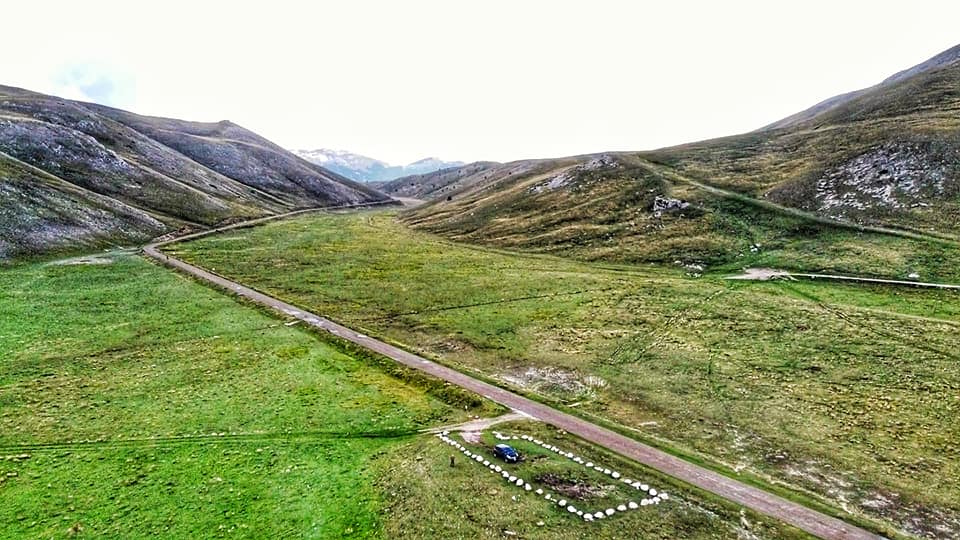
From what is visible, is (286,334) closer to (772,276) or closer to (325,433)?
(325,433)

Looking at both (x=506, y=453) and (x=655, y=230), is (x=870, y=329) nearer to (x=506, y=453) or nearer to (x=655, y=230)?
(x=506, y=453)

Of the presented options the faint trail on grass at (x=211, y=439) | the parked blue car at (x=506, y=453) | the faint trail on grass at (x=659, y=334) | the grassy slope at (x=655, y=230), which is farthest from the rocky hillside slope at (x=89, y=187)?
the faint trail on grass at (x=659, y=334)

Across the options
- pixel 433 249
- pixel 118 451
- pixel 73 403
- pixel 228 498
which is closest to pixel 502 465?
pixel 228 498

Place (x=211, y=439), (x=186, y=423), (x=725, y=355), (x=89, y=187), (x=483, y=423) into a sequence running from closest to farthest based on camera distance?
(x=211, y=439) < (x=483, y=423) < (x=186, y=423) < (x=725, y=355) < (x=89, y=187)

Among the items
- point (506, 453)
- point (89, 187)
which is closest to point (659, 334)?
point (506, 453)

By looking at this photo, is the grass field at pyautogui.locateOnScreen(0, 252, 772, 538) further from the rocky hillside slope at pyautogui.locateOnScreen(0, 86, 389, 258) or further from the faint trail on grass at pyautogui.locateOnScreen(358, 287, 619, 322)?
the rocky hillside slope at pyautogui.locateOnScreen(0, 86, 389, 258)

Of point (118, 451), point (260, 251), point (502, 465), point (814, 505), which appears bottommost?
point (814, 505)

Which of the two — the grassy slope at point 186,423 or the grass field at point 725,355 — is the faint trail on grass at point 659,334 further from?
the grassy slope at point 186,423
